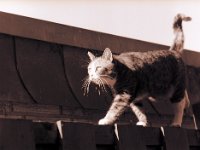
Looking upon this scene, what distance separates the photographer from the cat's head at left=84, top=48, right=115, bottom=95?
2.15 metres

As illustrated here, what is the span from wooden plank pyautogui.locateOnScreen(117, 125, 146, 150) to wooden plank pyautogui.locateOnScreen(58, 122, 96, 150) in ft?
0.42

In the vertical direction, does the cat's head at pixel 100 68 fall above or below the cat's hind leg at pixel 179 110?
above

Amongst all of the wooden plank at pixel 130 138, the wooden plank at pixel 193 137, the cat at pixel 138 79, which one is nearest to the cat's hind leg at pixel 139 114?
the cat at pixel 138 79

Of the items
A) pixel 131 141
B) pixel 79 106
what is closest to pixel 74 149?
pixel 131 141

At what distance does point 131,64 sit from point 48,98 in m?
0.50

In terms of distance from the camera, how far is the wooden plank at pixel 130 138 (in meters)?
1.43

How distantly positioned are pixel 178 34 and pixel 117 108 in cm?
101

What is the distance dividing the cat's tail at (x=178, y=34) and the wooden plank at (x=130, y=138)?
141 cm

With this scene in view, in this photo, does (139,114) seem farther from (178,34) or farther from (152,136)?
(178,34)

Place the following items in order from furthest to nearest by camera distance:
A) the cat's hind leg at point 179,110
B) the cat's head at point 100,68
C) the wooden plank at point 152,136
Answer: the cat's hind leg at point 179,110, the cat's head at point 100,68, the wooden plank at point 152,136

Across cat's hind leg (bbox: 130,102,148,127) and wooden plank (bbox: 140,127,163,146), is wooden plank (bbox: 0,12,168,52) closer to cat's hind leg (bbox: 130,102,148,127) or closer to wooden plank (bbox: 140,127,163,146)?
cat's hind leg (bbox: 130,102,148,127)

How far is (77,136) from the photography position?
1307 millimetres

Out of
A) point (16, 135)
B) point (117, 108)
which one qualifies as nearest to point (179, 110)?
point (117, 108)

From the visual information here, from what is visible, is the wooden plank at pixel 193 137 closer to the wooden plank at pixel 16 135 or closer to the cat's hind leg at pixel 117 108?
the cat's hind leg at pixel 117 108
